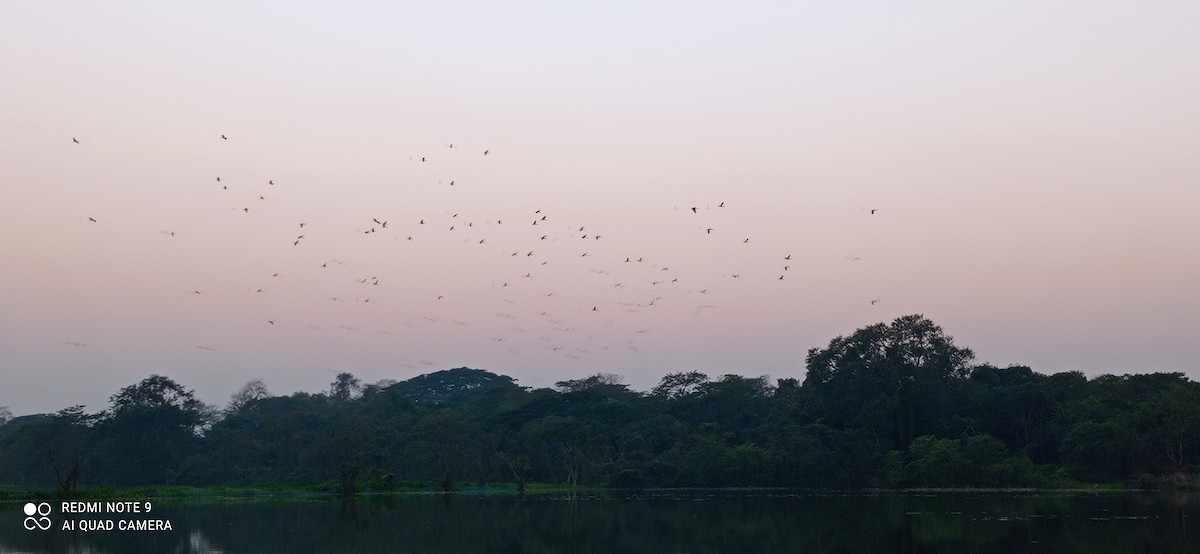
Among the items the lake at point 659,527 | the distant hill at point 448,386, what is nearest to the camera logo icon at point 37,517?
the lake at point 659,527

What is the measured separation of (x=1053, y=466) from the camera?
62.2 m

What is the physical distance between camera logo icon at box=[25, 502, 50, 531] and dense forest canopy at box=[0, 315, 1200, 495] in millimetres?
18685

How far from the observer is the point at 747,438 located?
75.0 m

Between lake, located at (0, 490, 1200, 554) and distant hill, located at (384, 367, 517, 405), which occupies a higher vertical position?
distant hill, located at (384, 367, 517, 405)

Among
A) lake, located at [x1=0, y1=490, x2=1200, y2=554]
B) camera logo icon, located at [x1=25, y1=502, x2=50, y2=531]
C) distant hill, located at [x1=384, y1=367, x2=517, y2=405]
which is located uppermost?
distant hill, located at [x1=384, y1=367, x2=517, y2=405]

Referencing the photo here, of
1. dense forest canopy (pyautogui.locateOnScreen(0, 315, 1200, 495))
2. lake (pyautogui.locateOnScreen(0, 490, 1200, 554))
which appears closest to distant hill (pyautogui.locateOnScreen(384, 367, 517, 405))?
dense forest canopy (pyautogui.locateOnScreen(0, 315, 1200, 495))

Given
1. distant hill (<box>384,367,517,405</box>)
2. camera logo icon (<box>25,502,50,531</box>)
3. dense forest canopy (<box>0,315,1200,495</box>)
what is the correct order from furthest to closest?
1. distant hill (<box>384,367,517,405</box>)
2. dense forest canopy (<box>0,315,1200,495</box>)
3. camera logo icon (<box>25,502,50,531</box>)

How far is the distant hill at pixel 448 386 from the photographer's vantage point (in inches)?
4707

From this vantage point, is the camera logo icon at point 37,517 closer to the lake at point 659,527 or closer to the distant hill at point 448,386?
the lake at point 659,527

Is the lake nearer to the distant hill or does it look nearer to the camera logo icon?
the camera logo icon

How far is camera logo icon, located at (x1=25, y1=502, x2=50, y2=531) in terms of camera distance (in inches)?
1355

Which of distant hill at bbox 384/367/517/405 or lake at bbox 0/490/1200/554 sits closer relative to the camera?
lake at bbox 0/490/1200/554

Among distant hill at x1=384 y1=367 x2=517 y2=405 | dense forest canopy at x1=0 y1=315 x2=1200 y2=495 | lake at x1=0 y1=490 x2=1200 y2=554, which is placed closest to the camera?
lake at x1=0 y1=490 x2=1200 y2=554

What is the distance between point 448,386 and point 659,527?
303 feet
